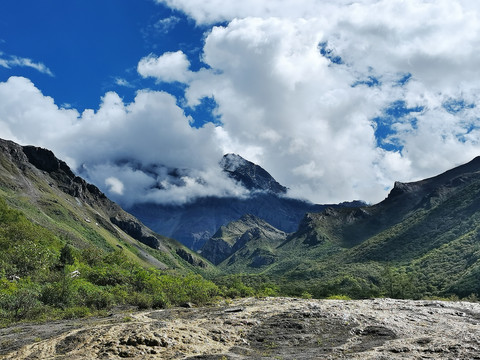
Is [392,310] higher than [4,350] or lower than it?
A: lower

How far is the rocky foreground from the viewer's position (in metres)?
29.2

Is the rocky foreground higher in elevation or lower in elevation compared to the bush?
lower

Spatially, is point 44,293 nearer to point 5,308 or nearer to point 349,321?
point 5,308

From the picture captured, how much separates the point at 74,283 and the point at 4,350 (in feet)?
116

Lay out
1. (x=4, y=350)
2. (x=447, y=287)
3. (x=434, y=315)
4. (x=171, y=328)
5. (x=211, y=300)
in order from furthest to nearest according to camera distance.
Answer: (x=447, y=287), (x=211, y=300), (x=434, y=315), (x=171, y=328), (x=4, y=350)

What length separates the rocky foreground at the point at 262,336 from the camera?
29.2 metres

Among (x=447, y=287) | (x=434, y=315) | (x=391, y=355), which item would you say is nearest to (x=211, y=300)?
(x=434, y=315)

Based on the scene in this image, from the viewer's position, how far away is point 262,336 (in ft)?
118

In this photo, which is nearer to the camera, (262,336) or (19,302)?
(262,336)

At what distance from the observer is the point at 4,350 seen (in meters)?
30.4

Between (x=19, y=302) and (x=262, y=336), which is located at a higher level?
(x=19, y=302)

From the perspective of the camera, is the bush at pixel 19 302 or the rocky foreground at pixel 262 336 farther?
the bush at pixel 19 302

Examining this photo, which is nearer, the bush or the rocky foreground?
the rocky foreground

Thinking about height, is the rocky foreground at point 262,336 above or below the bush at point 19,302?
below
